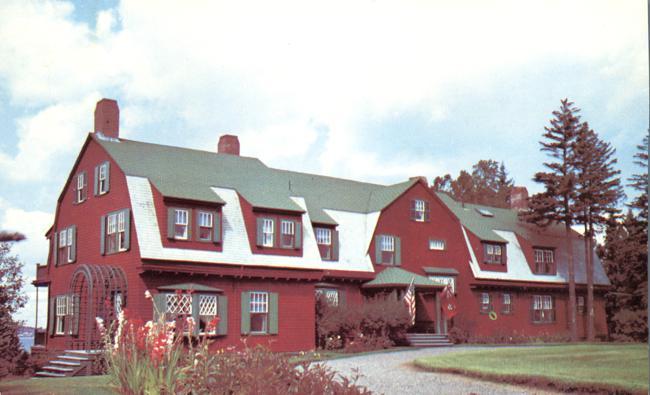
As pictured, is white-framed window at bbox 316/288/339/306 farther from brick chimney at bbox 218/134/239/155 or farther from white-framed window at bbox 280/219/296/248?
brick chimney at bbox 218/134/239/155

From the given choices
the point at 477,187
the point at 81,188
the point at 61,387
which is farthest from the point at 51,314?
the point at 477,187

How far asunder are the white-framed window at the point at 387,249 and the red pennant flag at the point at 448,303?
2927 mm

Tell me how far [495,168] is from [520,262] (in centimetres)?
3344

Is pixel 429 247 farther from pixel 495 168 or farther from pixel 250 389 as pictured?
pixel 495 168

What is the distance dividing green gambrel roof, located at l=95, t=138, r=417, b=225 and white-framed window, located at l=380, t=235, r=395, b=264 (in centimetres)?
149

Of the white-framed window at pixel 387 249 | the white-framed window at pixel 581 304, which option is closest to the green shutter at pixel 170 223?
the white-framed window at pixel 387 249

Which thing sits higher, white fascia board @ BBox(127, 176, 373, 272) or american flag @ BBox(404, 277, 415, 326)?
white fascia board @ BBox(127, 176, 373, 272)

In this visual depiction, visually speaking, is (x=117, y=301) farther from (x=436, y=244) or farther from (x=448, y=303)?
(x=436, y=244)

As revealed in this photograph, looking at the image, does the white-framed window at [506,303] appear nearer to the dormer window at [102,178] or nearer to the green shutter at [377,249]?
the green shutter at [377,249]

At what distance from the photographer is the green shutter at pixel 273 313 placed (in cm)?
2883

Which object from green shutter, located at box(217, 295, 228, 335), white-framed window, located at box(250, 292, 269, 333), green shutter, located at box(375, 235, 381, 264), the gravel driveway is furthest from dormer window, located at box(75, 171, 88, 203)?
the gravel driveway

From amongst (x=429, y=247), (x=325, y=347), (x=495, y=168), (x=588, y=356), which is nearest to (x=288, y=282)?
(x=325, y=347)

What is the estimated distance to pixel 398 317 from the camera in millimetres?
30172

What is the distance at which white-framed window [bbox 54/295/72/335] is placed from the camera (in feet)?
96.6
